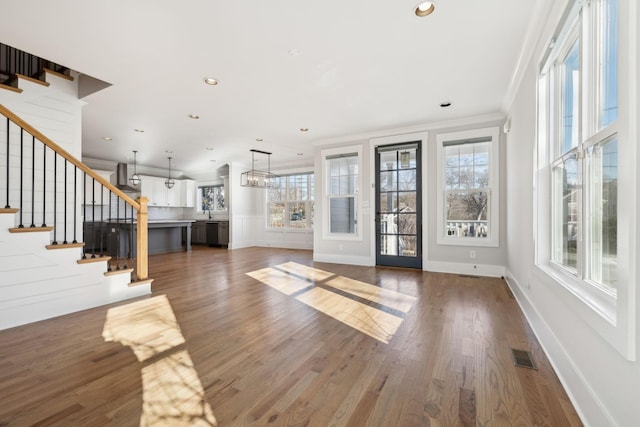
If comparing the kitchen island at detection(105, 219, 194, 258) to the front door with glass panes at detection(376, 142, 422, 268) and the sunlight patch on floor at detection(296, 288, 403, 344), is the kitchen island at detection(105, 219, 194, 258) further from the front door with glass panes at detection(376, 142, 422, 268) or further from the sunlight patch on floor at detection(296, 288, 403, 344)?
the front door with glass panes at detection(376, 142, 422, 268)

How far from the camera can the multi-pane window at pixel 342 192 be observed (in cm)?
585

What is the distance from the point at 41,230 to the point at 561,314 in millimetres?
4413

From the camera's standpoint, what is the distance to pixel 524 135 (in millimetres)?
2947

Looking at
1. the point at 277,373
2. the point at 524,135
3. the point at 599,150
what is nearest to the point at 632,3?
the point at 599,150

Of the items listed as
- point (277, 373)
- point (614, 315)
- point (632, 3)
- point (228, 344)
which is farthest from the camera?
point (228, 344)

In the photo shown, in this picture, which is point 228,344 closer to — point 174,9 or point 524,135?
point 174,9

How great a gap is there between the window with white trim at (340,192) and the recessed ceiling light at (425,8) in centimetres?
350

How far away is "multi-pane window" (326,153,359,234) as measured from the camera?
230 inches

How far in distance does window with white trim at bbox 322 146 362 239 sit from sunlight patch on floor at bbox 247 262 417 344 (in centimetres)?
130

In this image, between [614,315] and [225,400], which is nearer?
[614,315]

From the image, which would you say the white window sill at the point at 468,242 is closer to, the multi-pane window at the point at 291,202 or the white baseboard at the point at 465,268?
the white baseboard at the point at 465,268

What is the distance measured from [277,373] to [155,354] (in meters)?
0.95

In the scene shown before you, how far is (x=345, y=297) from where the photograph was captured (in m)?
3.40

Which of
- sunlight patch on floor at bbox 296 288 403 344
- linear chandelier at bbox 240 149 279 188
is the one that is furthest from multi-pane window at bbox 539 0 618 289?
linear chandelier at bbox 240 149 279 188
